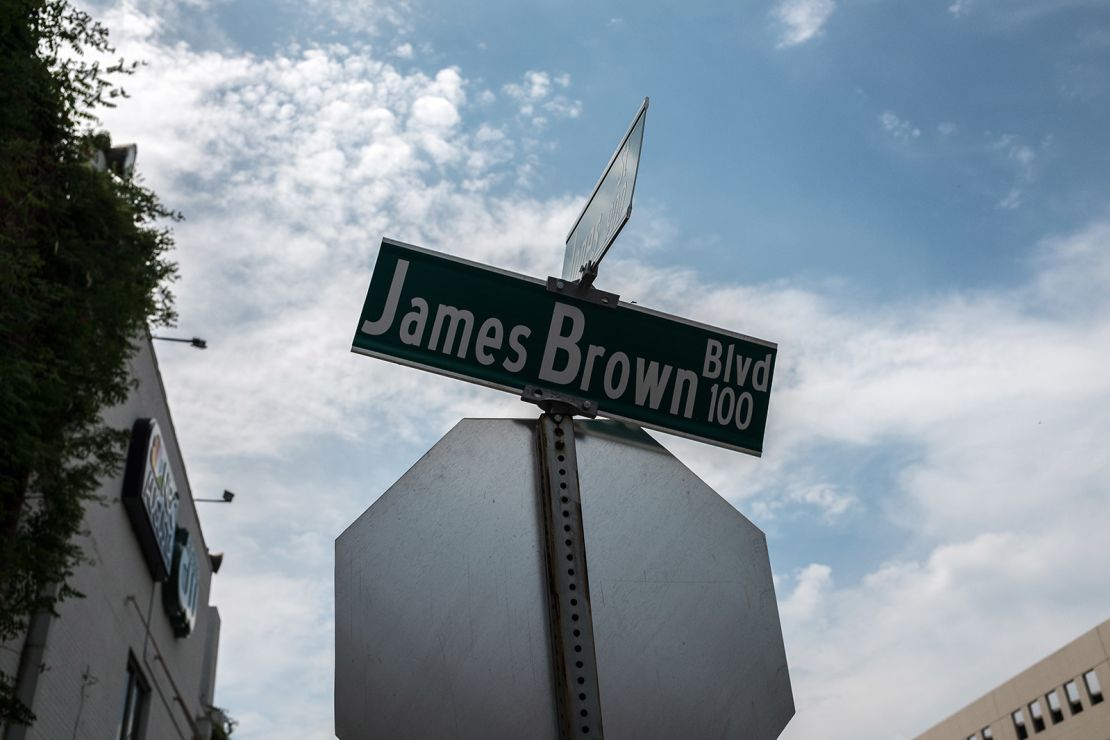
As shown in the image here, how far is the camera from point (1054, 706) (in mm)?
50281

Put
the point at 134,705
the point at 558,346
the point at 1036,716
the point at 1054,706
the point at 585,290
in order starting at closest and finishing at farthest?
the point at 558,346 < the point at 585,290 < the point at 134,705 < the point at 1054,706 < the point at 1036,716

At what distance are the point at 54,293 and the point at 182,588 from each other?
32.6 feet

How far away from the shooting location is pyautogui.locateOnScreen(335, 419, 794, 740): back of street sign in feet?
7.60

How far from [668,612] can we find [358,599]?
0.76 m

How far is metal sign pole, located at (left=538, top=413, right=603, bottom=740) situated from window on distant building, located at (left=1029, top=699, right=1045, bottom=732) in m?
56.2

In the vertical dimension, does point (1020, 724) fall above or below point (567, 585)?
above

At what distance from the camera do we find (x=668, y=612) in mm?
2576

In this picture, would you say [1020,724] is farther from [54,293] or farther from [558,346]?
[558,346]

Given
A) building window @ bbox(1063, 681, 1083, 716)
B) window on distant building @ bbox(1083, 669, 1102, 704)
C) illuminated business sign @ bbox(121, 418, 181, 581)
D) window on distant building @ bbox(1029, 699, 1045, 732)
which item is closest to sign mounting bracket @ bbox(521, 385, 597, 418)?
illuminated business sign @ bbox(121, 418, 181, 581)

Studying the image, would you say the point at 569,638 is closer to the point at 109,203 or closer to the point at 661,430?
the point at 661,430

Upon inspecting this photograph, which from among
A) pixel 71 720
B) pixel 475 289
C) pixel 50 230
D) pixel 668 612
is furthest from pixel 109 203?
pixel 668 612

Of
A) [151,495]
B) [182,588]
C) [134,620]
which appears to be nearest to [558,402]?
[151,495]

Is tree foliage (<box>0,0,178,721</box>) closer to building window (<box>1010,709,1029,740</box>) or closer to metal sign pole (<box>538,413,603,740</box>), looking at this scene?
metal sign pole (<box>538,413,603,740</box>)

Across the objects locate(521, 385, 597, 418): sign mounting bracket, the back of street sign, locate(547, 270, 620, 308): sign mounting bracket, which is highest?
locate(547, 270, 620, 308): sign mounting bracket
